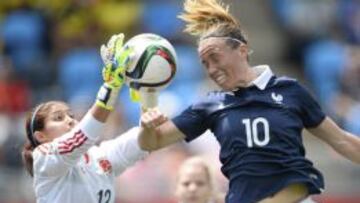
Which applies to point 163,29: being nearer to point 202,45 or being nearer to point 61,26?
point 61,26

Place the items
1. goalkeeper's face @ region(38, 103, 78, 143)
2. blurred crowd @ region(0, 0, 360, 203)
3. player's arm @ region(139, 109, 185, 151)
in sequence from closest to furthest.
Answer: player's arm @ region(139, 109, 185, 151) → goalkeeper's face @ region(38, 103, 78, 143) → blurred crowd @ region(0, 0, 360, 203)

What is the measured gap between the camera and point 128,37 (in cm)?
1525

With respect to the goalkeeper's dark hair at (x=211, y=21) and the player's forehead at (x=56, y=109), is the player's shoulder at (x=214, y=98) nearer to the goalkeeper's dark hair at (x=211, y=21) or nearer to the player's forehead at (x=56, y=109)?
the goalkeeper's dark hair at (x=211, y=21)

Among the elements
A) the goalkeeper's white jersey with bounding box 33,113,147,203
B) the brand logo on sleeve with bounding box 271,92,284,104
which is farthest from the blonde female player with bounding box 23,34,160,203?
the brand logo on sleeve with bounding box 271,92,284,104

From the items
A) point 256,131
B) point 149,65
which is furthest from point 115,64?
point 256,131

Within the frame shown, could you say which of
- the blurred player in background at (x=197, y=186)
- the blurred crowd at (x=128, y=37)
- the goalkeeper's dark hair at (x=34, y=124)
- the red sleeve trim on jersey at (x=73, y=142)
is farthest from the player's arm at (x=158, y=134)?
the blurred crowd at (x=128, y=37)

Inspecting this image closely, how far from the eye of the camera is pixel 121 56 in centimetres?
761

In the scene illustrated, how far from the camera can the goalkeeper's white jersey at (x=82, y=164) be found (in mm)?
7637

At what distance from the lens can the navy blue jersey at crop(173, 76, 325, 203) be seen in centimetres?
730

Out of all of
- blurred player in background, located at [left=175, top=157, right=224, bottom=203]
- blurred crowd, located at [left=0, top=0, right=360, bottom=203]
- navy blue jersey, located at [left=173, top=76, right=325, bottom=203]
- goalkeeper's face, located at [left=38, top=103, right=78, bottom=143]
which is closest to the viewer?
navy blue jersey, located at [left=173, top=76, right=325, bottom=203]

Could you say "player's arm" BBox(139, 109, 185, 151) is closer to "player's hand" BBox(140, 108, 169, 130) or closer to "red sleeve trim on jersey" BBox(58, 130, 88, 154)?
"player's hand" BBox(140, 108, 169, 130)

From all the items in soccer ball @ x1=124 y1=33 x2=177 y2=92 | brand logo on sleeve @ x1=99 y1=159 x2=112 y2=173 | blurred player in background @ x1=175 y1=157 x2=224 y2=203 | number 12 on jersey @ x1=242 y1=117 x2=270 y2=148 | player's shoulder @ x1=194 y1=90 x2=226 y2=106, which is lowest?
blurred player in background @ x1=175 y1=157 x2=224 y2=203

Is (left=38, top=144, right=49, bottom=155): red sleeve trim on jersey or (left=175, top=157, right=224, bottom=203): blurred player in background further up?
(left=38, top=144, right=49, bottom=155): red sleeve trim on jersey

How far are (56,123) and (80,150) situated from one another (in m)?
0.38
